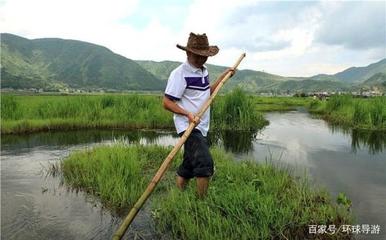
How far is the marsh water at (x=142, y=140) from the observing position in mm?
5102

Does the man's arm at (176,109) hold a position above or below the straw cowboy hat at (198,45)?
below

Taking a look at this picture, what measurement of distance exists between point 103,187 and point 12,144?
7165 mm

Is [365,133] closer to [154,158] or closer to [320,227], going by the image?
[154,158]

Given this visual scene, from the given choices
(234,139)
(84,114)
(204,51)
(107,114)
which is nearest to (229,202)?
(204,51)

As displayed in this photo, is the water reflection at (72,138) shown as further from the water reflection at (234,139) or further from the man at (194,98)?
the man at (194,98)

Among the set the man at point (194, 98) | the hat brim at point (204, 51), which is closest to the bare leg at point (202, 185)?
the man at point (194, 98)

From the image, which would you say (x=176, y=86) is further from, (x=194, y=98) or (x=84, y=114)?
(x=84, y=114)

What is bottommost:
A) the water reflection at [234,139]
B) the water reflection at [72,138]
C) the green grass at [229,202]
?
the water reflection at [234,139]

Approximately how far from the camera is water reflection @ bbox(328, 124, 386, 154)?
38.1 feet

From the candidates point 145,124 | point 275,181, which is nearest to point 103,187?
point 275,181

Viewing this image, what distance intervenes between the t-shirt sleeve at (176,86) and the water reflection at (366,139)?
26.0 ft

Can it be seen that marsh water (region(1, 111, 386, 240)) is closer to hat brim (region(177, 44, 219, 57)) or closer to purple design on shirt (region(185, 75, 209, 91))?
purple design on shirt (region(185, 75, 209, 91))

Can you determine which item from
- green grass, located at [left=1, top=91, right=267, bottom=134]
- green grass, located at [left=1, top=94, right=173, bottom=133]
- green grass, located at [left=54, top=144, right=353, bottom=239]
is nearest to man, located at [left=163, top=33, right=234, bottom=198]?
green grass, located at [left=54, top=144, right=353, bottom=239]

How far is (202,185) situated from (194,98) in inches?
44.6
